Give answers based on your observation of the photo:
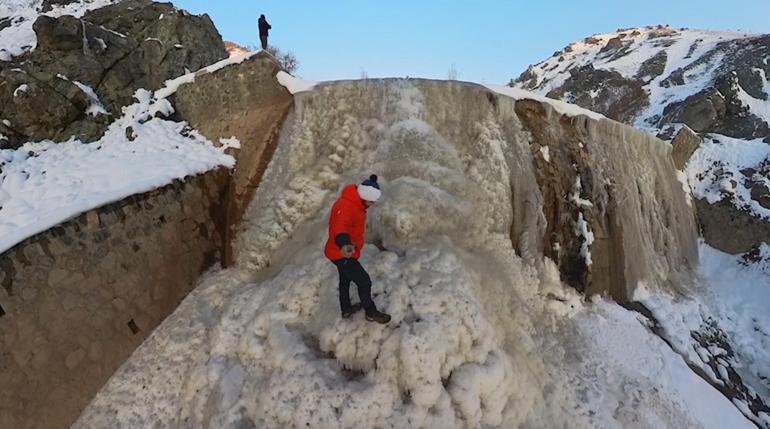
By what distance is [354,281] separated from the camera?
4574 millimetres

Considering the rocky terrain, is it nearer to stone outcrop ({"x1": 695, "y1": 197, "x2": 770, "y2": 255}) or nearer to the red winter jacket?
stone outcrop ({"x1": 695, "y1": 197, "x2": 770, "y2": 255})

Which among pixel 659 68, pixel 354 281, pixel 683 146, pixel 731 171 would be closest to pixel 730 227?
pixel 731 171

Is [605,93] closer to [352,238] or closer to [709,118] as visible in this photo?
[709,118]

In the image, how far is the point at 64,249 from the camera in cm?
548

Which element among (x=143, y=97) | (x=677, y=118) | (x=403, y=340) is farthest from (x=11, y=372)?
(x=677, y=118)

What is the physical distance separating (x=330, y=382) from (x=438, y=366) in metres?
0.92

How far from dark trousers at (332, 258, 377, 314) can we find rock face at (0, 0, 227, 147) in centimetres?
596

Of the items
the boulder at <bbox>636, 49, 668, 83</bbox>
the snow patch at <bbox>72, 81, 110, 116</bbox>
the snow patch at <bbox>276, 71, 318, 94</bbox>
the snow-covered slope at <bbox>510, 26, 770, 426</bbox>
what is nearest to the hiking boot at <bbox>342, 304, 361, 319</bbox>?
the snow patch at <bbox>276, 71, 318, 94</bbox>

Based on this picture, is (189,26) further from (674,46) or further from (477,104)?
(674,46)

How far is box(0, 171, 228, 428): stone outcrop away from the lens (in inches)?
193

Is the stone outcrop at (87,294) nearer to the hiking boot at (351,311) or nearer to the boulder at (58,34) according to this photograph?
the hiking boot at (351,311)

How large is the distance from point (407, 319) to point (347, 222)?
1050 millimetres

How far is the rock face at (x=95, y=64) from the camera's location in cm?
877

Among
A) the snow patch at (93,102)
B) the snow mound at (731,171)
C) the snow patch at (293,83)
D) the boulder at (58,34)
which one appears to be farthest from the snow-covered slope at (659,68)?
the boulder at (58,34)
